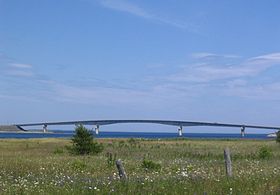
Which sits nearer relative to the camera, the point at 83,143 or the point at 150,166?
the point at 150,166

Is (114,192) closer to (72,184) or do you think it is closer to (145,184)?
(145,184)

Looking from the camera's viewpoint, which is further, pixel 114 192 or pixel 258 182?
pixel 258 182

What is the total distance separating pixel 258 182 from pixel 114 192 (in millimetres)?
3937

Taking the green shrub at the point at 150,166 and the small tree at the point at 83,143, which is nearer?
the green shrub at the point at 150,166

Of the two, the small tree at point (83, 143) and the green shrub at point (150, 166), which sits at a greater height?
the small tree at point (83, 143)

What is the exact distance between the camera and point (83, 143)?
40.8 m

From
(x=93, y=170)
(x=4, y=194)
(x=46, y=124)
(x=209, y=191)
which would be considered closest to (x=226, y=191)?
(x=209, y=191)

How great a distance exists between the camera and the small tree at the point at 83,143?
40.8 m

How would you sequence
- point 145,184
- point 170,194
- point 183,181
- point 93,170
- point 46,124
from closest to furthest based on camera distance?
point 170,194, point 145,184, point 183,181, point 93,170, point 46,124

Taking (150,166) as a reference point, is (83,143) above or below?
above

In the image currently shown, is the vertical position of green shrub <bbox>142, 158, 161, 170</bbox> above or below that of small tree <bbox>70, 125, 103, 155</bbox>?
below

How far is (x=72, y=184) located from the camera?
1317 centimetres

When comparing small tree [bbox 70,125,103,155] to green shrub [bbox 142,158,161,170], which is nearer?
green shrub [bbox 142,158,161,170]

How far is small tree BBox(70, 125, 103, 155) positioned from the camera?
134ft
